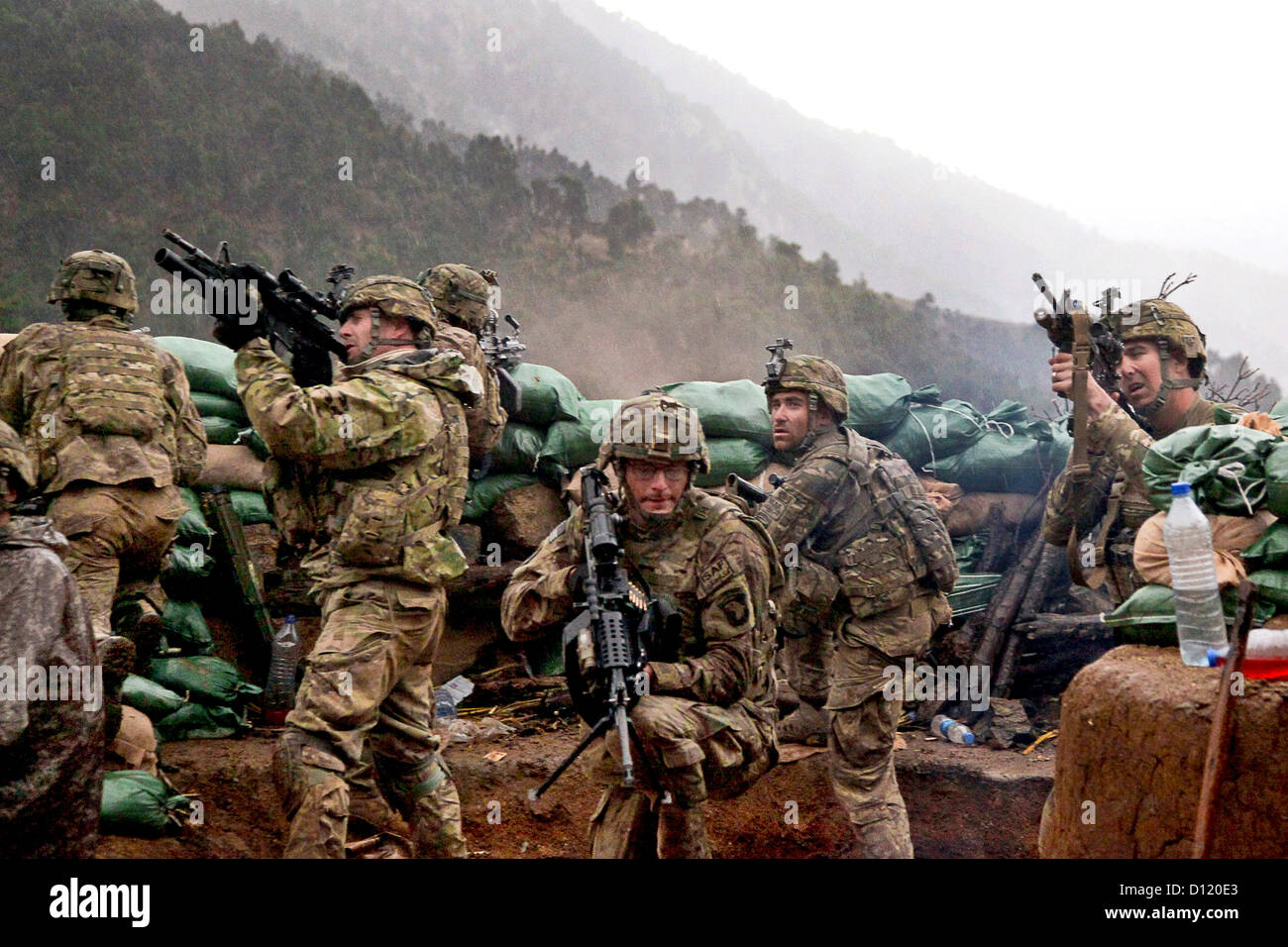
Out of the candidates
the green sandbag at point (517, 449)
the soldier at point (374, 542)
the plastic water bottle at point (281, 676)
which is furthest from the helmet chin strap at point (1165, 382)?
the plastic water bottle at point (281, 676)

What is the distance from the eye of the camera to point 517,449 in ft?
19.6

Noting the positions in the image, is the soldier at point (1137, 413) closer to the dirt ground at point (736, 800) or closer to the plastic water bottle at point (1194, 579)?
the dirt ground at point (736, 800)

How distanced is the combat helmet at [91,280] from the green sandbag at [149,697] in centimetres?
155

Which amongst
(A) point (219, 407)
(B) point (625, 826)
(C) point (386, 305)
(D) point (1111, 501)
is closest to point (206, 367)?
(A) point (219, 407)

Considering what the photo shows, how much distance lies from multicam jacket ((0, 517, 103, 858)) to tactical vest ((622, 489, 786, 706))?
1.46 m

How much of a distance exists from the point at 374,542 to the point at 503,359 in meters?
2.74

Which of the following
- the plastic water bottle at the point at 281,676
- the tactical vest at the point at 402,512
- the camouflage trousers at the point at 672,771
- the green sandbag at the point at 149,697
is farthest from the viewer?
the plastic water bottle at the point at 281,676

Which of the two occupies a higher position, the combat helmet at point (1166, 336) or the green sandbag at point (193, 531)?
the combat helmet at point (1166, 336)

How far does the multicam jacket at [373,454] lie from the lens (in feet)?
10.4

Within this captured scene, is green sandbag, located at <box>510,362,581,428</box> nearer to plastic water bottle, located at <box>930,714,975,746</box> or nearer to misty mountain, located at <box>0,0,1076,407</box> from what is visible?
plastic water bottle, located at <box>930,714,975,746</box>

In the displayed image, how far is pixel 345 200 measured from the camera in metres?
14.4

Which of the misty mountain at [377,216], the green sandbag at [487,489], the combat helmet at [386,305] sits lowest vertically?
the green sandbag at [487,489]
